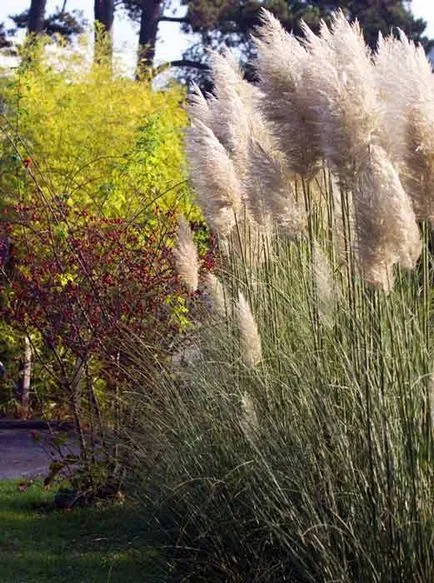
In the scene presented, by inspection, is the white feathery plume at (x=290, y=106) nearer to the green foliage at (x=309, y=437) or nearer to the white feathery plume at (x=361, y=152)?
the white feathery plume at (x=361, y=152)

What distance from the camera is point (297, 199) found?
5047mm

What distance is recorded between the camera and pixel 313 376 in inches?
171

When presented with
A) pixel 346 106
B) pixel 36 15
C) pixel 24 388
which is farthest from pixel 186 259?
pixel 36 15

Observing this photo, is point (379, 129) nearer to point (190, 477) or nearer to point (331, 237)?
point (331, 237)

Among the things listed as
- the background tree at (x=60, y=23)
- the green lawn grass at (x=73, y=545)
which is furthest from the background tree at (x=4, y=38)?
the green lawn grass at (x=73, y=545)

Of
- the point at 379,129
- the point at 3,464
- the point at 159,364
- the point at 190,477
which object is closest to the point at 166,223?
the point at 3,464

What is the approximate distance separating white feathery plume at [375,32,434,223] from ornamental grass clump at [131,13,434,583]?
0.07ft

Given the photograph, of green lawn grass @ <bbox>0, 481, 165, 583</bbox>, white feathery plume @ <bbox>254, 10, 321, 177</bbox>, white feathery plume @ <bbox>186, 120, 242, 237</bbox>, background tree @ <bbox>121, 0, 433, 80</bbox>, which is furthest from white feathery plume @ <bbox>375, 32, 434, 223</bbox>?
background tree @ <bbox>121, 0, 433, 80</bbox>

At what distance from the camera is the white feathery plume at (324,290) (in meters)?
4.25

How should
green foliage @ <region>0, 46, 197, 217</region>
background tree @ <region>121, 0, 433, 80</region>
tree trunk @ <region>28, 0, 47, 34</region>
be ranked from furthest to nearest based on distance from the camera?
background tree @ <region>121, 0, 433, 80</region> < tree trunk @ <region>28, 0, 47, 34</region> < green foliage @ <region>0, 46, 197, 217</region>

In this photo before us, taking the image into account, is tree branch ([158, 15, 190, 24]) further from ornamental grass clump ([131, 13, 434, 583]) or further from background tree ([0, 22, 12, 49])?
ornamental grass clump ([131, 13, 434, 583])

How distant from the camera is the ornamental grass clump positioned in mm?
3807

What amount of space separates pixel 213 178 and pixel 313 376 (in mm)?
1213

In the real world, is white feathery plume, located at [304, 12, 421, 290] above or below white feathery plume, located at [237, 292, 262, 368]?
above
